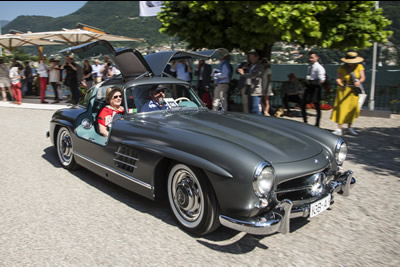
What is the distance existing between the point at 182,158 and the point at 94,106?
2.55 meters

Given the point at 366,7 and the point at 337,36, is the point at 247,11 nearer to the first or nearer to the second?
the point at 337,36

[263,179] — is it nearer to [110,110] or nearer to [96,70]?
[110,110]

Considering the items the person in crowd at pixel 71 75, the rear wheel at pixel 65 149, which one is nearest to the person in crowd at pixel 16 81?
the person in crowd at pixel 71 75

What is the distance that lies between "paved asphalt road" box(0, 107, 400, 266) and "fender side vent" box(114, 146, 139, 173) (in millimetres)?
476

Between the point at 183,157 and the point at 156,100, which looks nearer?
the point at 183,157

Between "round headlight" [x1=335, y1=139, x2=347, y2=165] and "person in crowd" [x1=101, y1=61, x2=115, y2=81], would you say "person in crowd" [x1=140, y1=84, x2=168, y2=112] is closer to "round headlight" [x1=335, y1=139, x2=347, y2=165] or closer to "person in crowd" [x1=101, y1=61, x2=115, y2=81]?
"round headlight" [x1=335, y1=139, x2=347, y2=165]

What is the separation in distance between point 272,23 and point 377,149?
149 inches

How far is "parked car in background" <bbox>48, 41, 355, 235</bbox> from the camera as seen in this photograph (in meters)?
2.77

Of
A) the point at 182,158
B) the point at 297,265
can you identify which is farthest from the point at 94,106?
the point at 297,265

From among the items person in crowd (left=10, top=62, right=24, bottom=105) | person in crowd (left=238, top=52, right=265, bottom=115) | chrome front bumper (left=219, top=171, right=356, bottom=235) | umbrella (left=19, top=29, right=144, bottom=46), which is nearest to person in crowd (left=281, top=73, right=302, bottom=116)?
person in crowd (left=238, top=52, right=265, bottom=115)

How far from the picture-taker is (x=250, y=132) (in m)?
3.54

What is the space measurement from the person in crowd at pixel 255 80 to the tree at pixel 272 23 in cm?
97

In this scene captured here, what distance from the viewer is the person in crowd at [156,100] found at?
14.0 feet

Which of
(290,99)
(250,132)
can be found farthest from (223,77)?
(250,132)
